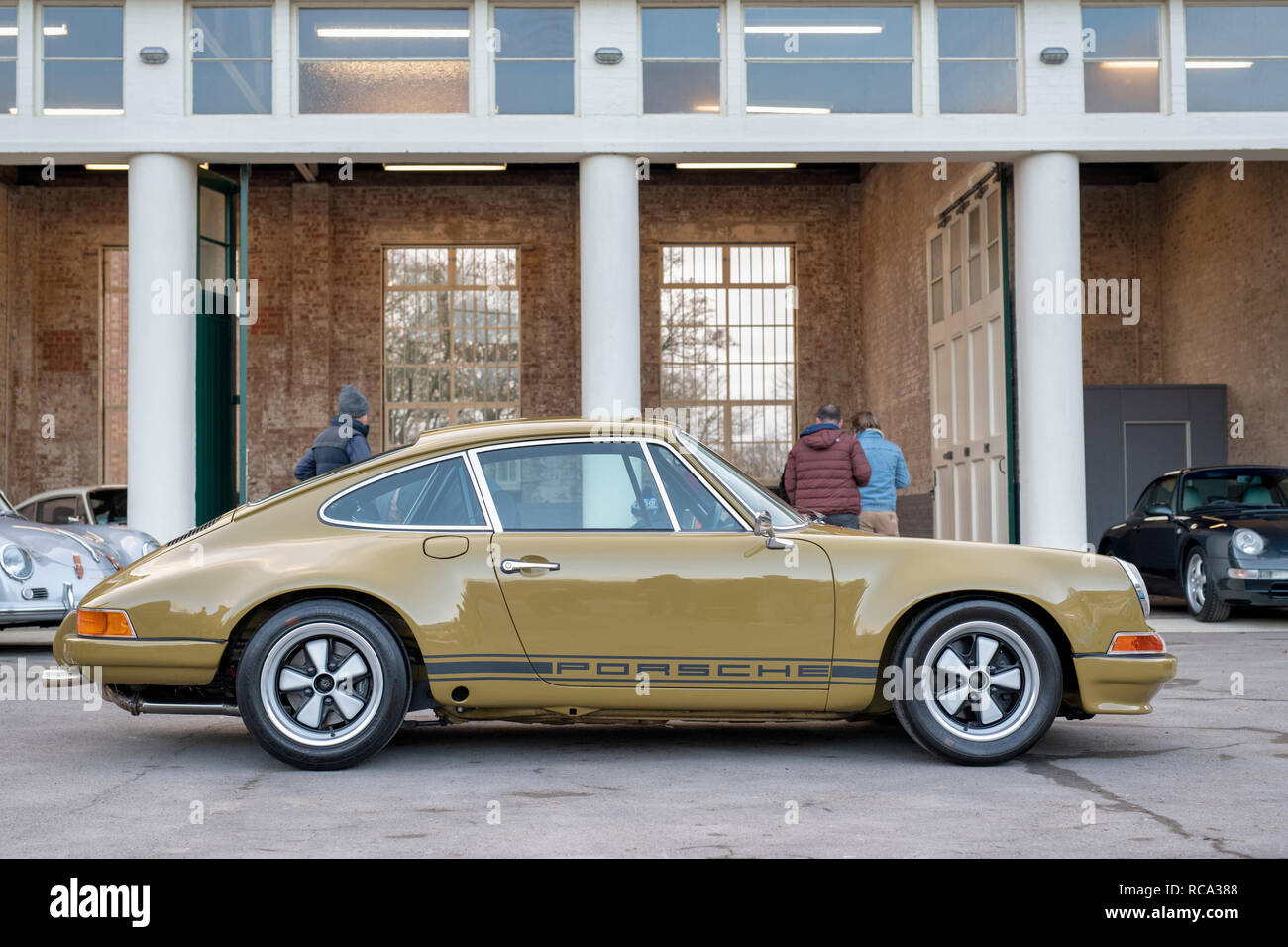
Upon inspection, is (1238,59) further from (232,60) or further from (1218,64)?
(232,60)

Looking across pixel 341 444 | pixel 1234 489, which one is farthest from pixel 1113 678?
pixel 1234 489

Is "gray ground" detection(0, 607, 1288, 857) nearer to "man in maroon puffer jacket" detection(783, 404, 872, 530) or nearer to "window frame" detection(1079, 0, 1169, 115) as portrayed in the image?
"man in maroon puffer jacket" detection(783, 404, 872, 530)

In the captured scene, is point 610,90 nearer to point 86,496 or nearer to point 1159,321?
point 86,496

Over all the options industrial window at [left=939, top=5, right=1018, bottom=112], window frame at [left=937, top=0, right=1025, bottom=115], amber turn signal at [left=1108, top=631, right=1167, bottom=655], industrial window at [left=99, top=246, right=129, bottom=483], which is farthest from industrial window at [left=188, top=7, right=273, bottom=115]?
industrial window at [left=99, top=246, right=129, bottom=483]

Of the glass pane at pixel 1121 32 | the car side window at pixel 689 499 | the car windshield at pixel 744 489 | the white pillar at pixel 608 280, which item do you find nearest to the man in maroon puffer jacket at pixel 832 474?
the white pillar at pixel 608 280

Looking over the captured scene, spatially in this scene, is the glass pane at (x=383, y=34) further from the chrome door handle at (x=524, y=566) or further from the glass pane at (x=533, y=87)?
the chrome door handle at (x=524, y=566)

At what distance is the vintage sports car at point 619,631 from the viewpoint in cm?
546

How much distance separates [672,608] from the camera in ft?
18.0

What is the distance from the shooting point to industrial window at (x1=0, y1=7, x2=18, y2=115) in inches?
590

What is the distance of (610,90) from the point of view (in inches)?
587

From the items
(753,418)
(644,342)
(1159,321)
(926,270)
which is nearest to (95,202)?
(644,342)

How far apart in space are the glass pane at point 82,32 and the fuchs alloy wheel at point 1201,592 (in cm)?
1176

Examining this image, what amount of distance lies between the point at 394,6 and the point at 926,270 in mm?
10105

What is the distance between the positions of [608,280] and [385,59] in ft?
10.7
